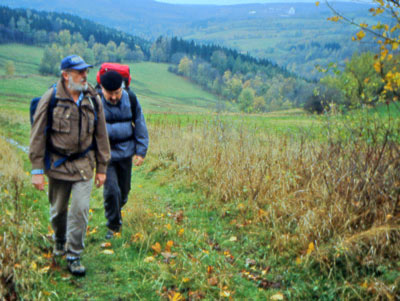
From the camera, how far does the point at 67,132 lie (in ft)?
11.5

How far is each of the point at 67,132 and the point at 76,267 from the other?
59.2 inches

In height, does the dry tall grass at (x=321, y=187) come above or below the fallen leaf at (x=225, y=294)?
above

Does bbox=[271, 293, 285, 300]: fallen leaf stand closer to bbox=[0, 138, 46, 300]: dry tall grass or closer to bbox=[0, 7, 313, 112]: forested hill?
bbox=[0, 138, 46, 300]: dry tall grass

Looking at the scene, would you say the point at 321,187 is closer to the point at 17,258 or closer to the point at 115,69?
the point at 115,69

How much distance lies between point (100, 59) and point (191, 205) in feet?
373

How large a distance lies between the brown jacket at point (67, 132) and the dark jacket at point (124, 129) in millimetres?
700

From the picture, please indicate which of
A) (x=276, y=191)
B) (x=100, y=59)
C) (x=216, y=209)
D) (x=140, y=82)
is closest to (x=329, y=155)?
(x=276, y=191)

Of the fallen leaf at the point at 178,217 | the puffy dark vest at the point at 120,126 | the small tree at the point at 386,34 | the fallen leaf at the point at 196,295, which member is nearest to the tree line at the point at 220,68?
the small tree at the point at 386,34

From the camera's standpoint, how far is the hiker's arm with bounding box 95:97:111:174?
384cm

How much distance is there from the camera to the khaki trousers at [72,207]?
12.2 feet

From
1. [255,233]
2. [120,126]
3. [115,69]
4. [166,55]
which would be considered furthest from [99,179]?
[166,55]

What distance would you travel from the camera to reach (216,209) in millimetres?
6027

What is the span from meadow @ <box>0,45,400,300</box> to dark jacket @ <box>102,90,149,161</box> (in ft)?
3.15

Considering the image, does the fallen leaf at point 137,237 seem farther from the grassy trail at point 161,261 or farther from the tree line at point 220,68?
the tree line at point 220,68
